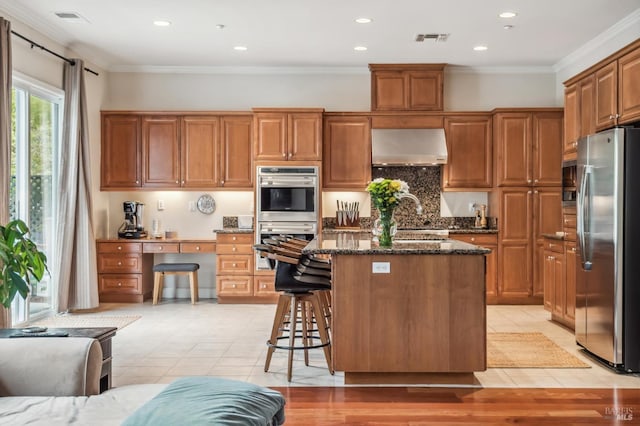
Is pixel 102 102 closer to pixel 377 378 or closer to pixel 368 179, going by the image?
pixel 368 179

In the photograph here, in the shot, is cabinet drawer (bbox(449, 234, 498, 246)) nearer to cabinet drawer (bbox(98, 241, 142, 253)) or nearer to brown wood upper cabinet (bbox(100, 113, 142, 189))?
cabinet drawer (bbox(98, 241, 142, 253))

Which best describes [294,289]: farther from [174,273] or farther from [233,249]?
[174,273]

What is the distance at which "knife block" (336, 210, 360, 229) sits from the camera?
7727 millimetres

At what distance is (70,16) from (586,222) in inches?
Result: 195

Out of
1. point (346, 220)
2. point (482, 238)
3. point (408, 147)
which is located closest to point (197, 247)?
point (346, 220)

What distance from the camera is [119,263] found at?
745 centimetres

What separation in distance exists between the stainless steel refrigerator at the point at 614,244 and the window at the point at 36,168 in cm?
501

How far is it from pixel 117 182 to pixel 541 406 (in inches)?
228

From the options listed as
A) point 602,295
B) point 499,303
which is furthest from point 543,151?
point 602,295

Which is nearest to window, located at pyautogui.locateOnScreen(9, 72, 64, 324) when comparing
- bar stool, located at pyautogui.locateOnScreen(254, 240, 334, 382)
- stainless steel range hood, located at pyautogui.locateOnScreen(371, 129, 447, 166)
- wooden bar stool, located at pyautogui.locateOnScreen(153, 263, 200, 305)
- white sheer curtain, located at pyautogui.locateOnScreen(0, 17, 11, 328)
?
white sheer curtain, located at pyautogui.locateOnScreen(0, 17, 11, 328)

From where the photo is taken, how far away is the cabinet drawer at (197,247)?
7500 mm

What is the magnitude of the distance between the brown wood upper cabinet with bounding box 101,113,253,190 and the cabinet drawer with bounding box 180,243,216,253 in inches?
29.0

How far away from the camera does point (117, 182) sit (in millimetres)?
7695

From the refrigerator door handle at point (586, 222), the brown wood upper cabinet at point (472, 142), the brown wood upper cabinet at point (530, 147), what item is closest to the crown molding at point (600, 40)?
the brown wood upper cabinet at point (530, 147)
